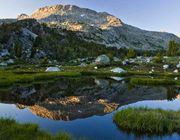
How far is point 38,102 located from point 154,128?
68.4 feet

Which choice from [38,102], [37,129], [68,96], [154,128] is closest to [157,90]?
[68,96]

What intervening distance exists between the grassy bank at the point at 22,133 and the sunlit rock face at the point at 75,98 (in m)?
10.5

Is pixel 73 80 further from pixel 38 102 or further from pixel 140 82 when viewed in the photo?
pixel 38 102

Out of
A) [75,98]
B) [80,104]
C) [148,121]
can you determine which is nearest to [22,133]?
[148,121]

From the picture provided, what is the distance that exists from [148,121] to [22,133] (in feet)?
38.1

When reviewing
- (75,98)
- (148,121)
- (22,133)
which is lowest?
(75,98)

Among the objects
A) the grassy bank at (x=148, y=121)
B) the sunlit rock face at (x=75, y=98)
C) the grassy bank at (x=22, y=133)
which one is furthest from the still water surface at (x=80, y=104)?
the grassy bank at (x=22, y=133)

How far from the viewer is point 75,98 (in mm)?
45812

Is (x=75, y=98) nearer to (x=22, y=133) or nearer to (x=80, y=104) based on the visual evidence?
(x=80, y=104)

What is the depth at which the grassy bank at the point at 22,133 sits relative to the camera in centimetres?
1792

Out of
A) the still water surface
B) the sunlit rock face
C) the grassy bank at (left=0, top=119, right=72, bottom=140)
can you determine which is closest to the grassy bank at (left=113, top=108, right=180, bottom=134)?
the still water surface

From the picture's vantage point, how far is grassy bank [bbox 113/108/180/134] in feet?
82.7

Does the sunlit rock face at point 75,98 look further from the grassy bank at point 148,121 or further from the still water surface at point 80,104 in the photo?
the grassy bank at point 148,121

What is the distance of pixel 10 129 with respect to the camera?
62.6 feet
